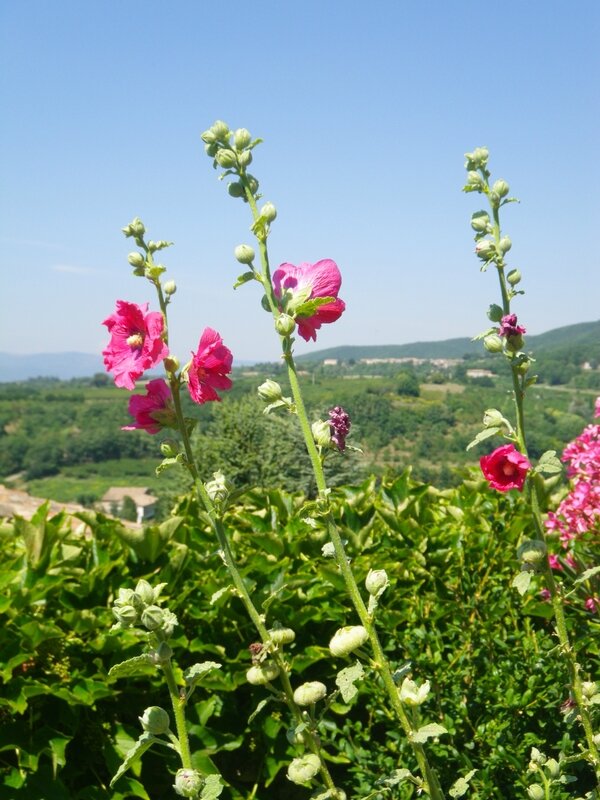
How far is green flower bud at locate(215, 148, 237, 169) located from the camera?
1.49 metres

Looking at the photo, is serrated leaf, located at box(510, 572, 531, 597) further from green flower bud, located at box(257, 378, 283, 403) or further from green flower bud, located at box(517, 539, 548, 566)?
green flower bud, located at box(257, 378, 283, 403)

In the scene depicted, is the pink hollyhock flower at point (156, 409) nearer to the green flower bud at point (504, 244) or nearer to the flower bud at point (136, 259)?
the flower bud at point (136, 259)

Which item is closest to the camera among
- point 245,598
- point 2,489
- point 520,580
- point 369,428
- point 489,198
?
point 245,598

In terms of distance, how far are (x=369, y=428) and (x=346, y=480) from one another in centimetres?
3973

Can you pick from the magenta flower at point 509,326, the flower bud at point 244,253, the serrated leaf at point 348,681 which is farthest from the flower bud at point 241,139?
the serrated leaf at point 348,681

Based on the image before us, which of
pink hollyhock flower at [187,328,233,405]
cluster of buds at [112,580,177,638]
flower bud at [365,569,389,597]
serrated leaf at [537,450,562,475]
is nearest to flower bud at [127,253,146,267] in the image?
pink hollyhock flower at [187,328,233,405]

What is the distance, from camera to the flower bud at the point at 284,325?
4.46ft

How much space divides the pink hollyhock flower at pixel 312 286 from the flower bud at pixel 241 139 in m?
0.28

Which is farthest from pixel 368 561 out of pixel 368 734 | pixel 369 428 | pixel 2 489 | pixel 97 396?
pixel 97 396

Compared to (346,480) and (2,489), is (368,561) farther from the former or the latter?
(346,480)

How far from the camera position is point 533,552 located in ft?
5.42

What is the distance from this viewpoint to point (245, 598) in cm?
145

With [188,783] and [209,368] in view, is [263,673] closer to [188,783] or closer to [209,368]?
[188,783]

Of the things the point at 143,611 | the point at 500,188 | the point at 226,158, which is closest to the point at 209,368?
the point at 226,158
